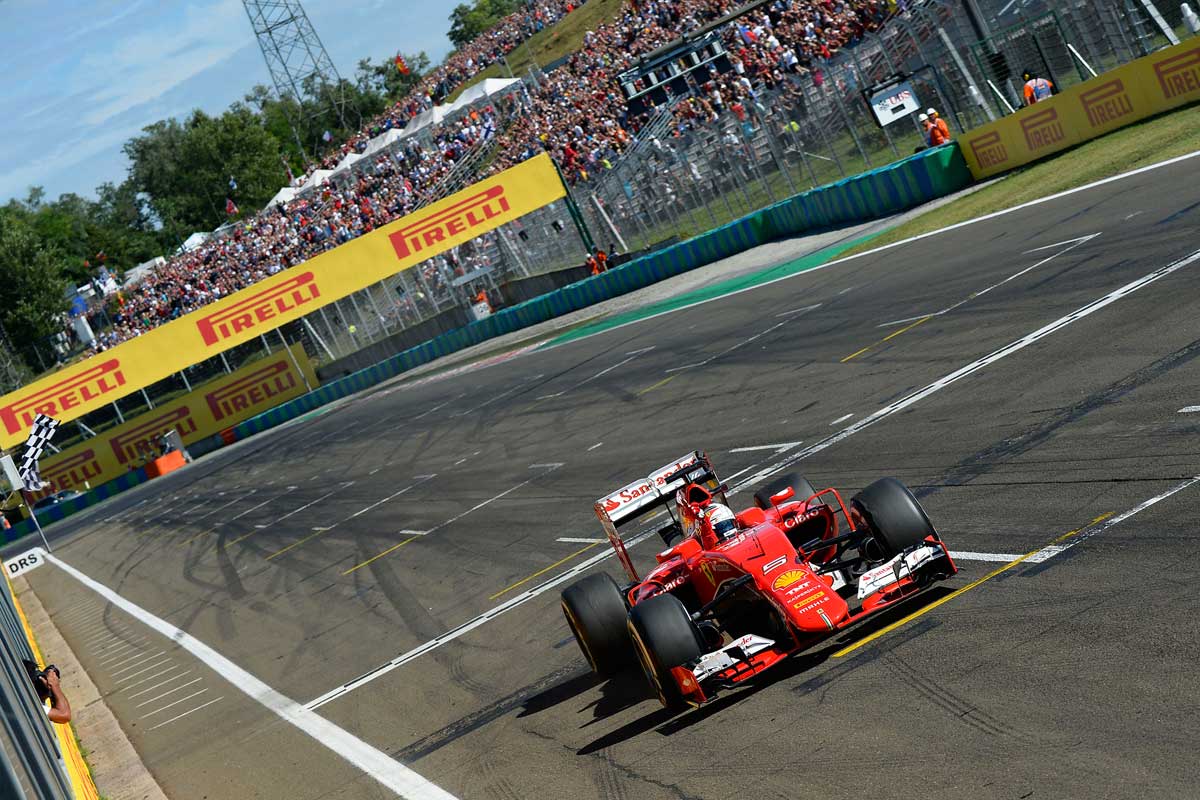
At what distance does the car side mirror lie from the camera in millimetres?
9828

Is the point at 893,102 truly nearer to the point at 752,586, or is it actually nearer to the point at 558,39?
the point at 752,586

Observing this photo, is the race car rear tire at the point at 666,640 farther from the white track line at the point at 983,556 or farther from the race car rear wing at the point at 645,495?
the race car rear wing at the point at 645,495

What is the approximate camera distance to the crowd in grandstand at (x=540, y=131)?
40844mm

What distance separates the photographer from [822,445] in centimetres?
1420

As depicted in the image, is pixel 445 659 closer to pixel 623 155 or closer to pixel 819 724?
pixel 819 724

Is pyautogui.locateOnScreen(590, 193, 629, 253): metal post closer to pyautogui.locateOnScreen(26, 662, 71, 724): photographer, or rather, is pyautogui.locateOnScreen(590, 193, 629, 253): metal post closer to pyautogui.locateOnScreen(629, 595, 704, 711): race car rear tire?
pyautogui.locateOnScreen(26, 662, 71, 724): photographer

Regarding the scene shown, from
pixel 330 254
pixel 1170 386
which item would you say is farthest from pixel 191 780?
pixel 330 254

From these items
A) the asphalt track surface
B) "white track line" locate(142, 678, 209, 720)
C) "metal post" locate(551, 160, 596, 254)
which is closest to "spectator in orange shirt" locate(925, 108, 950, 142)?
the asphalt track surface

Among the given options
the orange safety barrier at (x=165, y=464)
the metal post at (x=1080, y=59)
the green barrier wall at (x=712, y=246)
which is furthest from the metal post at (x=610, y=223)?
the orange safety barrier at (x=165, y=464)

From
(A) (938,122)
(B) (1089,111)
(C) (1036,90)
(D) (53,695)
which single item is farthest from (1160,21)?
(D) (53,695)

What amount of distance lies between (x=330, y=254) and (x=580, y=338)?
60.8 ft

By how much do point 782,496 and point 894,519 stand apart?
1521mm

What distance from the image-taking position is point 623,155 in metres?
45.7

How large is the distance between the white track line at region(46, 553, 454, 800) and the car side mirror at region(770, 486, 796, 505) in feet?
10.1
